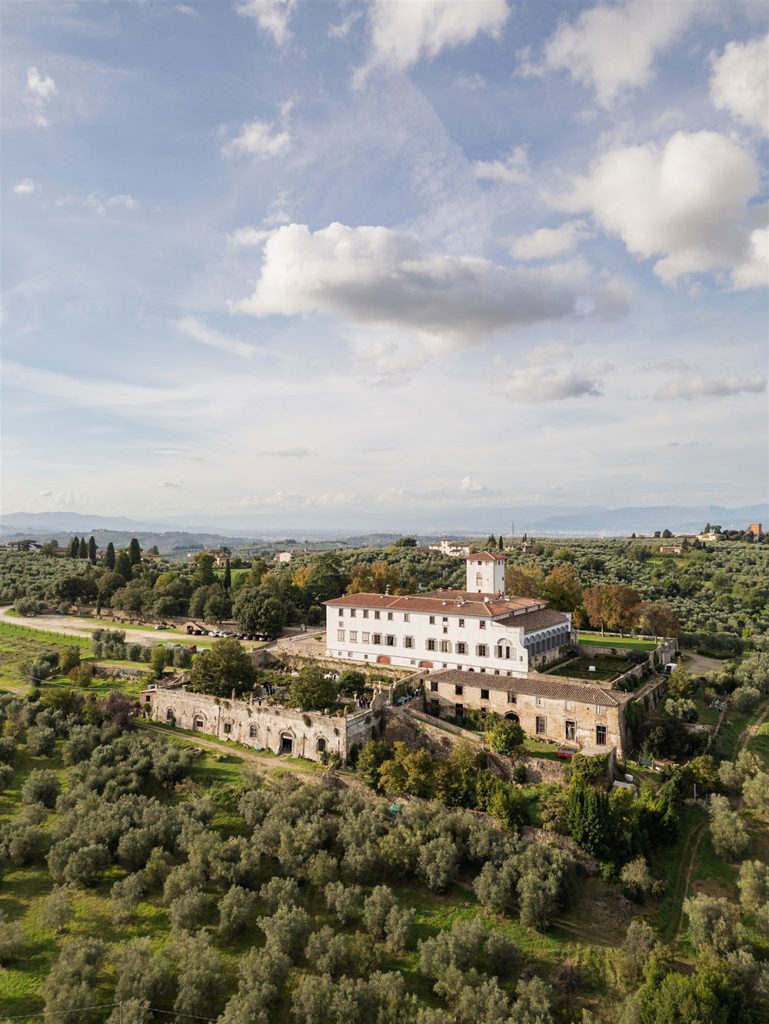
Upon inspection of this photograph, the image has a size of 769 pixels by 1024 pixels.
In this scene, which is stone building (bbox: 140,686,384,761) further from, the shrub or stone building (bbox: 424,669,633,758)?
the shrub

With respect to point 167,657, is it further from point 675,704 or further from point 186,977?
point 675,704

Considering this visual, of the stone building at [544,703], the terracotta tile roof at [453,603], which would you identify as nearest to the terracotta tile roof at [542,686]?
the stone building at [544,703]

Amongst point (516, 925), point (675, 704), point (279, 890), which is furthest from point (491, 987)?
point (675, 704)

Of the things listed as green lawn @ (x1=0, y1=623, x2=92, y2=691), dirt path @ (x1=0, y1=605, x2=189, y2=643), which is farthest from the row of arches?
dirt path @ (x1=0, y1=605, x2=189, y2=643)

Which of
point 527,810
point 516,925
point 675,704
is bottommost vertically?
point 516,925

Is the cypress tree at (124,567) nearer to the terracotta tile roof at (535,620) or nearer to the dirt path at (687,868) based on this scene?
the terracotta tile roof at (535,620)

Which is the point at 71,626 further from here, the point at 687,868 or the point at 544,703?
the point at 687,868

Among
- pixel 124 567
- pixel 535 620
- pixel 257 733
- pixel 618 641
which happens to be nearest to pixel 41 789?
pixel 257 733
